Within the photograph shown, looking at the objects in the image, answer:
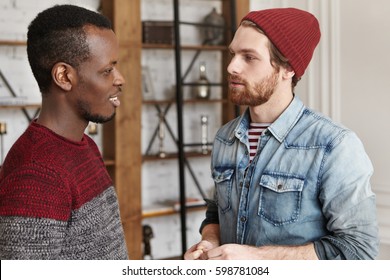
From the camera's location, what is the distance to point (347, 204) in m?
1.38

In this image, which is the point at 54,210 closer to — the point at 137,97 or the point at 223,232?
the point at 223,232

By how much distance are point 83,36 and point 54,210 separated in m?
0.41

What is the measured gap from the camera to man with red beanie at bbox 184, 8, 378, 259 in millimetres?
1396

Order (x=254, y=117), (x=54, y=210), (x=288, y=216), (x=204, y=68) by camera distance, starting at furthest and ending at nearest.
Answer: (x=204, y=68) → (x=254, y=117) → (x=288, y=216) → (x=54, y=210)

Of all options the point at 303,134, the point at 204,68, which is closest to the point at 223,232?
the point at 303,134

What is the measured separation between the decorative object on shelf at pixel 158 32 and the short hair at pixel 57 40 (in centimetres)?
297

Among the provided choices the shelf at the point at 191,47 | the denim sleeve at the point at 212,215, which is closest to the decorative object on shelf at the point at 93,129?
the shelf at the point at 191,47

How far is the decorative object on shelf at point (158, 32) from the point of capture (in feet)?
14.0

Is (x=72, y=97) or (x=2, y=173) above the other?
(x=72, y=97)

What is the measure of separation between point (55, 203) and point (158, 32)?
10.8 feet

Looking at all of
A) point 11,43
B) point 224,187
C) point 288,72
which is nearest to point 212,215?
point 224,187

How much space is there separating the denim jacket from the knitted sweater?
358 millimetres

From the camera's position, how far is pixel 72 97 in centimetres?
133

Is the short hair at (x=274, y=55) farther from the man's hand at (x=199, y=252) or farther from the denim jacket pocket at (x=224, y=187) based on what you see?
the man's hand at (x=199, y=252)
